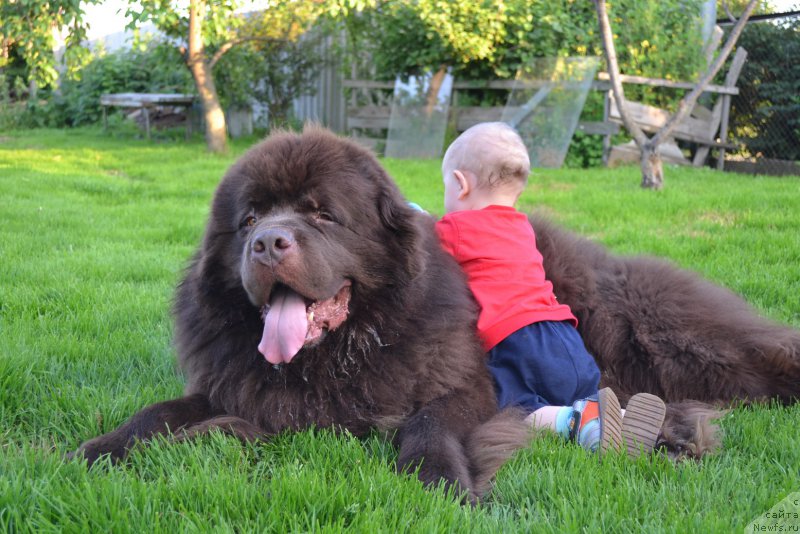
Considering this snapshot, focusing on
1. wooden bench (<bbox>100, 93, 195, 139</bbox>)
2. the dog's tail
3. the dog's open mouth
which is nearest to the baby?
the dog's tail

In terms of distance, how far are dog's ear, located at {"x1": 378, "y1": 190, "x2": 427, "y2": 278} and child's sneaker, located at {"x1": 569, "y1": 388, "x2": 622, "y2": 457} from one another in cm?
82

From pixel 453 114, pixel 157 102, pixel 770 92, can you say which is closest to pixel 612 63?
pixel 453 114

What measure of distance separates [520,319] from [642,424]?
0.67 m

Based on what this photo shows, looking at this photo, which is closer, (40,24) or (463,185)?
(463,185)

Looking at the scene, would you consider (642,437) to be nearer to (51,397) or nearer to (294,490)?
(294,490)

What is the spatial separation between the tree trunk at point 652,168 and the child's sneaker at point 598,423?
6394mm

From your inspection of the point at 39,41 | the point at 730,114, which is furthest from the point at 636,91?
the point at 39,41

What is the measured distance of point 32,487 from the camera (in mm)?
1963

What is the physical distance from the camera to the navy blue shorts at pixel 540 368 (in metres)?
3.01

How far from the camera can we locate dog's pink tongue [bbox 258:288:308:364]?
2.54 metres

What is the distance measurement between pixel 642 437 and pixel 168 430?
5.48ft

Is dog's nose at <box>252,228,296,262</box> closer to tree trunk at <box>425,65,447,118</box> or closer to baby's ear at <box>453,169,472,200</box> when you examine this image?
baby's ear at <box>453,169,472,200</box>

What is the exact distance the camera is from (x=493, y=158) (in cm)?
347

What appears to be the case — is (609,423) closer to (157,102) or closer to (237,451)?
(237,451)
